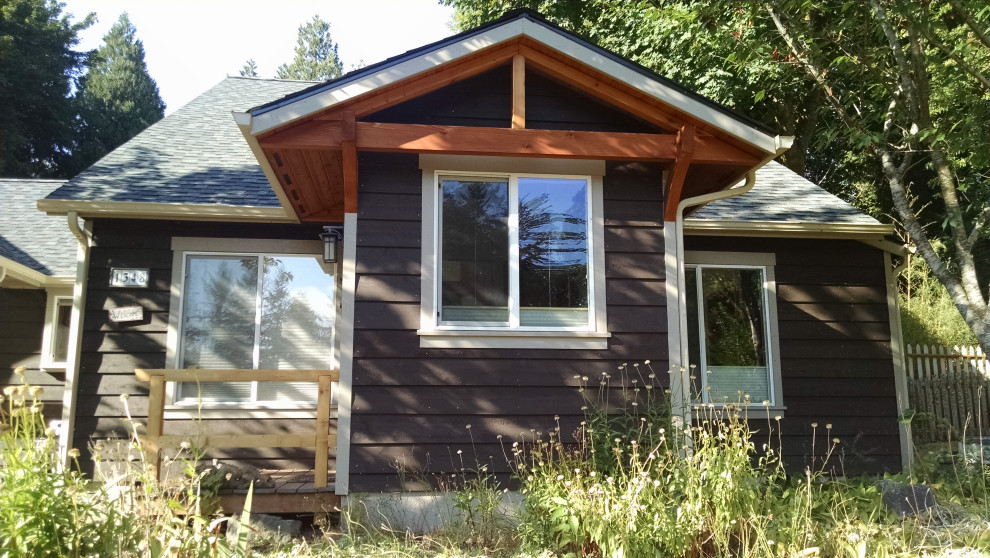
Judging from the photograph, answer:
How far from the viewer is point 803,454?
298 inches

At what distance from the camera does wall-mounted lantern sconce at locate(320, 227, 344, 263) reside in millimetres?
7043

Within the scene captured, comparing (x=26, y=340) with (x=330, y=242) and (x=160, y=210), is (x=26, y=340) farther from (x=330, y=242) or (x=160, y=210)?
(x=330, y=242)

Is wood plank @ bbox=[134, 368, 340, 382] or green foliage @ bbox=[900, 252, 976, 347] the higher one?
green foliage @ bbox=[900, 252, 976, 347]

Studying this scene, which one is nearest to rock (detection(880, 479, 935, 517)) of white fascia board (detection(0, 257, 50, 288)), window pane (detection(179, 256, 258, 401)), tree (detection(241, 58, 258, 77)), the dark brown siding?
window pane (detection(179, 256, 258, 401))

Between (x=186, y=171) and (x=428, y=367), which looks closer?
(x=428, y=367)

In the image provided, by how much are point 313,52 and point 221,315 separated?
152 feet

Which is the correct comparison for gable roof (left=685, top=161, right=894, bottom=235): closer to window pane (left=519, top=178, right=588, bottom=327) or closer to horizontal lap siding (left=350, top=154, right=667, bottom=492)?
window pane (left=519, top=178, right=588, bottom=327)

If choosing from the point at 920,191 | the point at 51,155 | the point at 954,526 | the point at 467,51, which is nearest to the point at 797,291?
the point at 954,526

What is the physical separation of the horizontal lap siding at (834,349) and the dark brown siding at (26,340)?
805 cm

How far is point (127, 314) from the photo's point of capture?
6887 mm

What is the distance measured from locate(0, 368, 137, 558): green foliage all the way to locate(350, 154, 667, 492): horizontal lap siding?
204 cm

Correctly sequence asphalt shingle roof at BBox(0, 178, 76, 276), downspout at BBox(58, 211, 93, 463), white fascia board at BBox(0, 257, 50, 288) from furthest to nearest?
asphalt shingle roof at BBox(0, 178, 76, 276) → white fascia board at BBox(0, 257, 50, 288) → downspout at BBox(58, 211, 93, 463)

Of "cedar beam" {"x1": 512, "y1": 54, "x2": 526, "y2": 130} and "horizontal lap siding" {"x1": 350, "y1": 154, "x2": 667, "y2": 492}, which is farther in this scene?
"cedar beam" {"x1": 512, "y1": 54, "x2": 526, "y2": 130}

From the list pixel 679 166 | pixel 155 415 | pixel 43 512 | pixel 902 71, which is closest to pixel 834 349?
pixel 902 71
